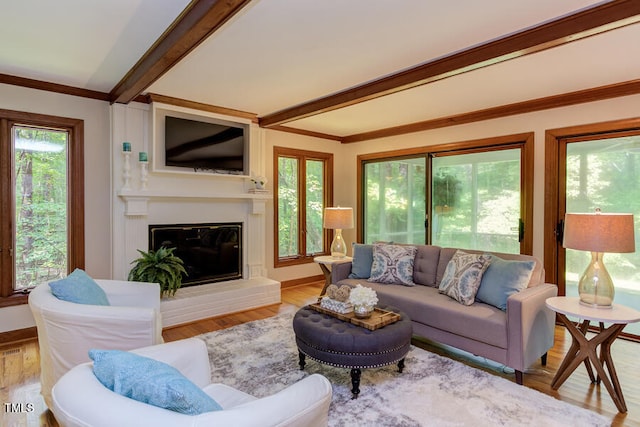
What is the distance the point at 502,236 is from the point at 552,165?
1042mm

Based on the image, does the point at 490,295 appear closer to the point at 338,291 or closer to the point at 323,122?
the point at 338,291

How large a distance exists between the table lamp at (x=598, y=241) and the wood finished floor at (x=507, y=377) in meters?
0.67

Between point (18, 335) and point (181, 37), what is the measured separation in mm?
3399

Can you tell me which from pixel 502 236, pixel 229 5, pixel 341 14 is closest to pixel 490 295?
pixel 502 236

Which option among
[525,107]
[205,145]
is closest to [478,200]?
[525,107]

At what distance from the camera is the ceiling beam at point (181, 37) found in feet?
6.66

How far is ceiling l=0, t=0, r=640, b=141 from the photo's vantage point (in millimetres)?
2217

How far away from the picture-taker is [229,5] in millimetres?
1968

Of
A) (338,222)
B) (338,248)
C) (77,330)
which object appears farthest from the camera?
(338,248)

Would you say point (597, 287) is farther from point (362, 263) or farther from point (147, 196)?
point (147, 196)

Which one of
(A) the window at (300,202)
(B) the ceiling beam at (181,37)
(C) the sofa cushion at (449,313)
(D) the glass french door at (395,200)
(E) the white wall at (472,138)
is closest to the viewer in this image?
(B) the ceiling beam at (181,37)

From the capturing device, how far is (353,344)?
2.41 metres

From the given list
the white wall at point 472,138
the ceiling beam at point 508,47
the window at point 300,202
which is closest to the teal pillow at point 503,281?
the white wall at point 472,138

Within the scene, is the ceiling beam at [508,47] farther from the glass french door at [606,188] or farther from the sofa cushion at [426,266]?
the glass french door at [606,188]
